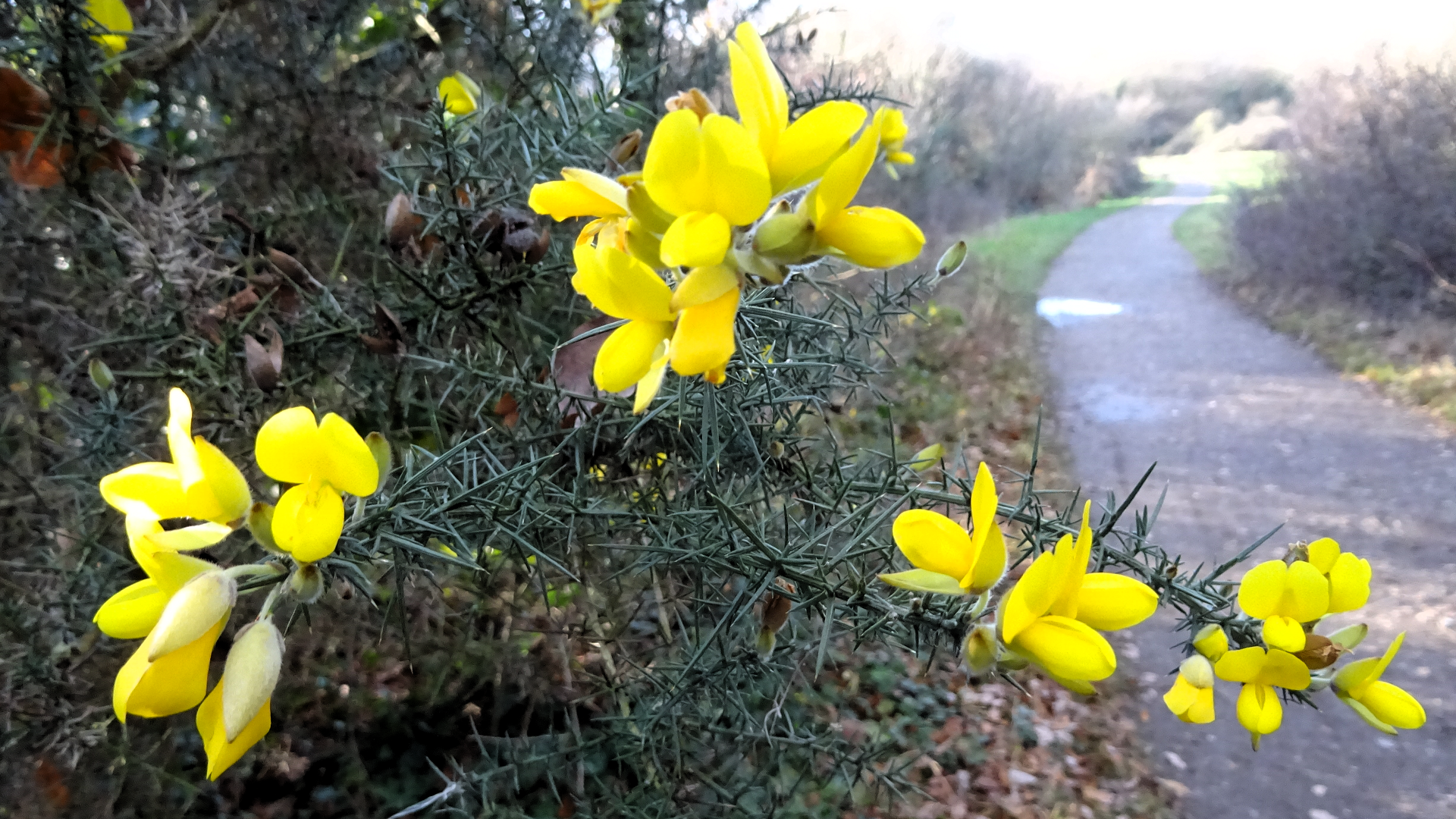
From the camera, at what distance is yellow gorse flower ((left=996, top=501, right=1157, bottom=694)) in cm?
40

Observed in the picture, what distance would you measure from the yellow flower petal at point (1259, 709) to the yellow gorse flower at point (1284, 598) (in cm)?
4

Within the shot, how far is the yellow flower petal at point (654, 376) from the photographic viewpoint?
1.28 feet

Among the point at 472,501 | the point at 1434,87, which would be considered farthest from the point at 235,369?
the point at 1434,87

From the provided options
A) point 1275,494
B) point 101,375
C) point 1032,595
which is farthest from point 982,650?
point 1275,494

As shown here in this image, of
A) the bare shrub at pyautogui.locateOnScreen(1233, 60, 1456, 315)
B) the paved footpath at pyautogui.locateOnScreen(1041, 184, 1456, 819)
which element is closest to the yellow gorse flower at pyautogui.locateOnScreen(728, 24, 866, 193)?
the paved footpath at pyautogui.locateOnScreen(1041, 184, 1456, 819)

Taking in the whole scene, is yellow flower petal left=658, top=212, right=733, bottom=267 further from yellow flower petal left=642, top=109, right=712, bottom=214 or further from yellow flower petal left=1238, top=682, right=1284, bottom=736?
yellow flower petal left=1238, top=682, right=1284, bottom=736

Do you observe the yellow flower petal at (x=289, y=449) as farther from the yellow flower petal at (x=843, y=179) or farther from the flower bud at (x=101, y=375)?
the flower bud at (x=101, y=375)

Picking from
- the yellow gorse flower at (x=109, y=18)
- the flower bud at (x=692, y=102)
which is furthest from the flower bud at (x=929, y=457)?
the yellow gorse flower at (x=109, y=18)

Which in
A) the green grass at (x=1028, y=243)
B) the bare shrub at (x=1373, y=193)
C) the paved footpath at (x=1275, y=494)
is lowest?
the paved footpath at (x=1275, y=494)

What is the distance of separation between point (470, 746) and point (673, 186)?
→ 1357 mm

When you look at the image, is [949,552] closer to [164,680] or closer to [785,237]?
[785,237]

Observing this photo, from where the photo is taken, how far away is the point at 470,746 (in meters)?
1.40

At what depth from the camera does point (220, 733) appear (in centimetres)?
38

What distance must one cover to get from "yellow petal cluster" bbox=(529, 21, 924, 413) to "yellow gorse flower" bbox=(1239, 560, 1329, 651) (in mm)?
375
